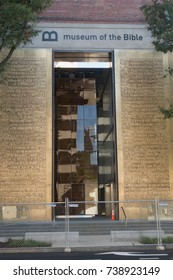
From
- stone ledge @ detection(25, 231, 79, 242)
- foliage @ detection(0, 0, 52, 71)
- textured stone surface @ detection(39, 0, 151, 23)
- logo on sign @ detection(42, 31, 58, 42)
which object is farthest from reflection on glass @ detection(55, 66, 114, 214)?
stone ledge @ detection(25, 231, 79, 242)

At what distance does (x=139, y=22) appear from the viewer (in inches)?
819

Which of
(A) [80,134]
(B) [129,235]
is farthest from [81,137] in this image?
(B) [129,235]

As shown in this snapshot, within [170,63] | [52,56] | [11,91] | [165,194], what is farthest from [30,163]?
[170,63]

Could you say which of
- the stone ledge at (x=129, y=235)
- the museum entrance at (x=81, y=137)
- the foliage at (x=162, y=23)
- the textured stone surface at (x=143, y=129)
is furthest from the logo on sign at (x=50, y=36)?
Answer: the stone ledge at (x=129, y=235)

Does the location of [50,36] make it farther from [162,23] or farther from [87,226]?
[87,226]

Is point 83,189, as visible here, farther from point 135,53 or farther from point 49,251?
point 49,251

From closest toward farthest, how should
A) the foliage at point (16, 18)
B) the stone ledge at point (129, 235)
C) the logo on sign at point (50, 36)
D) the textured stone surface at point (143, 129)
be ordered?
the foliage at point (16, 18), the stone ledge at point (129, 235), the textured stone surface at point (143, 129), the logo on sign at point (50, 36)

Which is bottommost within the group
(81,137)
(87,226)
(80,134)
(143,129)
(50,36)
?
(87,226)

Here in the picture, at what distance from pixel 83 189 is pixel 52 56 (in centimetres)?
1009

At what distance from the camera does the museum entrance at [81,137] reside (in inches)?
965

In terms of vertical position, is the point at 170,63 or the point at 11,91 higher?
the point at 170,63

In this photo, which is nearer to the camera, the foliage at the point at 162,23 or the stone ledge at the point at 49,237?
the stone ledge at the point at 49,237

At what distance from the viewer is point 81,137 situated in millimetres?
26344

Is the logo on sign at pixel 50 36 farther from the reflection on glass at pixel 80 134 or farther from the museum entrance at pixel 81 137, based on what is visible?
the reflection on glass at pixel 80 134
